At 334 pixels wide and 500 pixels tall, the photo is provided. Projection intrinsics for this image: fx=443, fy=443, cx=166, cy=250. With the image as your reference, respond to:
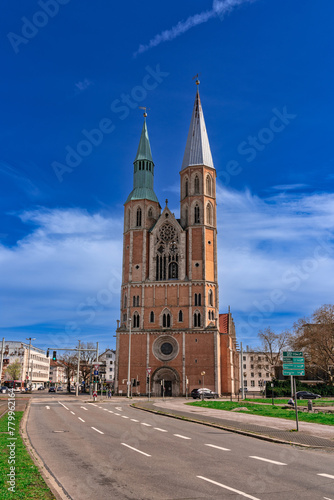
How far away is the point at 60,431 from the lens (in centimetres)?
1980

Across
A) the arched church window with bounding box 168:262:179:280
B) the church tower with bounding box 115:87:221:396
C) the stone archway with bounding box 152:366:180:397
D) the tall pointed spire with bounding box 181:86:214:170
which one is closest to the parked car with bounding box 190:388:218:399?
the church tower with bounding box 115:87:221:396

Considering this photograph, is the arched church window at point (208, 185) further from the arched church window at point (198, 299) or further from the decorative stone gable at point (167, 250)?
the arched church window at point (198, 299)

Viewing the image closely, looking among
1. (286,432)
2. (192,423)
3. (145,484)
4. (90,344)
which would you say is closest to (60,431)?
(192,423)

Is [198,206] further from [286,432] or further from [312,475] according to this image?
[312,475]

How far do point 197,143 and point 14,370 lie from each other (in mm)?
75986

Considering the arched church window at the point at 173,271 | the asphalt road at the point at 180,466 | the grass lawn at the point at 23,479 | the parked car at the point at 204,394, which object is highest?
the arched church window at the point at 173,271

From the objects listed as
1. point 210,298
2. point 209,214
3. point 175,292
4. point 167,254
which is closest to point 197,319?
point 210,298

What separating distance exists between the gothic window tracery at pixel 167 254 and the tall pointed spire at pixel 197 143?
40.9 feet

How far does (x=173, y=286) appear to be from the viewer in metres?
70.9

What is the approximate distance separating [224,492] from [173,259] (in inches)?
2534

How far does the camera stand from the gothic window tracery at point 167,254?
2864 inches

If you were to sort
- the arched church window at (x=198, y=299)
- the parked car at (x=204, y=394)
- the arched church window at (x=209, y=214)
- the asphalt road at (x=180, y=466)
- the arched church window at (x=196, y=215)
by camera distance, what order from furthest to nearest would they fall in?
the arched church window at (x=209, y=214) < the arched church window at (x=196, y=215) < the arched church window at (x=198, y=299) < the parked car at (x=204, y=394) < the asphalt road at (x=180, y=466)

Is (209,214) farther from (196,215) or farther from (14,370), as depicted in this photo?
(14,370)

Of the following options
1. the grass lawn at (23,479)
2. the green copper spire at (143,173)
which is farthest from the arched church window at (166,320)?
the grass lawn at (23,479)
